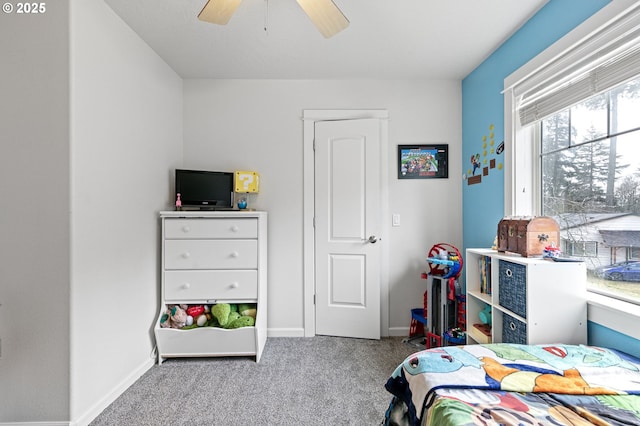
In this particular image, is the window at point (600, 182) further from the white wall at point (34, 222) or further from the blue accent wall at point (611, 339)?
the white wall at point (34, 222)

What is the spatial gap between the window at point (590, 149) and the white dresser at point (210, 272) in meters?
2.06

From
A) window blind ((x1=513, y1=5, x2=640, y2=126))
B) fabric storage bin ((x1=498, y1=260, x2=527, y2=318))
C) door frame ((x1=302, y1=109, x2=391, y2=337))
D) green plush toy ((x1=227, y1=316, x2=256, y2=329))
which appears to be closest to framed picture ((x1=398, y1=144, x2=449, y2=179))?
door frame ((x1=302, y1=109, x2=391, y2=337))

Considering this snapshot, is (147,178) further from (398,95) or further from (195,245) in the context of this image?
(398,95)

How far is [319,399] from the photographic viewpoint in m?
1.82

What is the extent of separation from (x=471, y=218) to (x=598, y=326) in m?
1.27

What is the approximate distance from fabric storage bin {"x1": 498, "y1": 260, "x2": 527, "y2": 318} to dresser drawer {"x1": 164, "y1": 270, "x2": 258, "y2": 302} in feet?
6.04

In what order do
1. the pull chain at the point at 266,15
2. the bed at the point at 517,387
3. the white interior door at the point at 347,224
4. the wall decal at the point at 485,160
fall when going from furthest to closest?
the white interior door at the point at 347,224 → the wall decal at the point at 485,160 → the pull chain at the point at 266,15 → the bed at the point at 517,387

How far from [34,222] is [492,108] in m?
3.14

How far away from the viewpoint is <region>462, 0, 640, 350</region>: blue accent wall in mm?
1523

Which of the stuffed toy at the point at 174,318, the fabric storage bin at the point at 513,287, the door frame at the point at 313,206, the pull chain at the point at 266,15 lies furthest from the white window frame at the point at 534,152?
the stuffed toy at the point at 174,318

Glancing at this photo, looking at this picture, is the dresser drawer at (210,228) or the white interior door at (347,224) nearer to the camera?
the dresser drawer at (210,228)

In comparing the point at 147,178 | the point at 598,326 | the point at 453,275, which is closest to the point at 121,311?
the point at 147,178

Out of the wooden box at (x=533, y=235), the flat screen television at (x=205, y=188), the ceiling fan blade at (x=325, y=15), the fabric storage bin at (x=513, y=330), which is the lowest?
the fabric storage bin at (x=513, y=330)

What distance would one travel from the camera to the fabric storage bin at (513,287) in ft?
5.01
